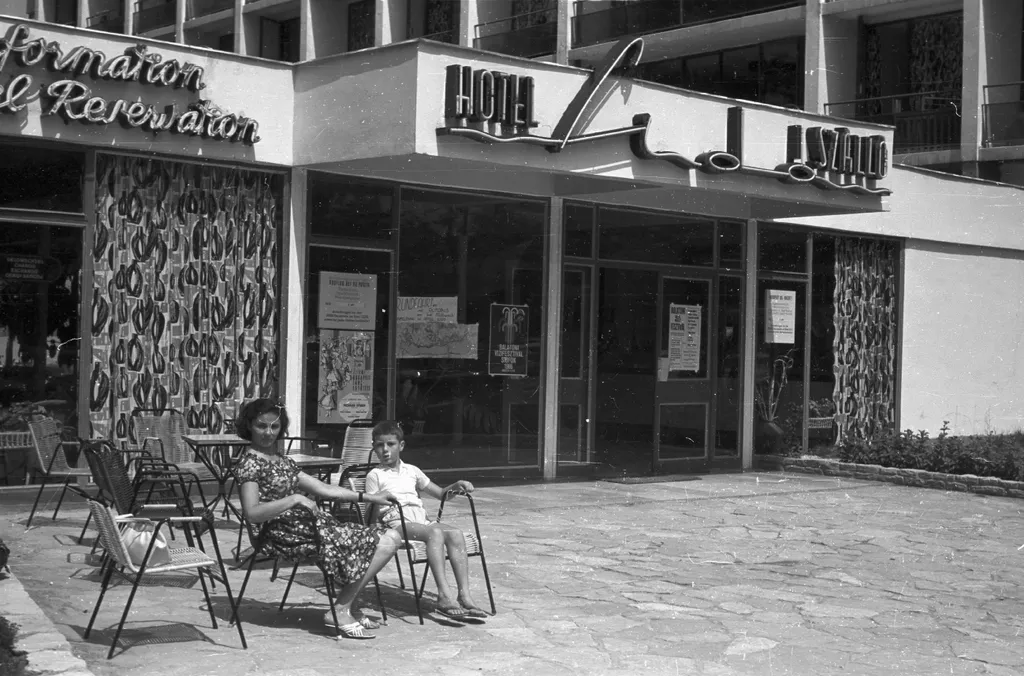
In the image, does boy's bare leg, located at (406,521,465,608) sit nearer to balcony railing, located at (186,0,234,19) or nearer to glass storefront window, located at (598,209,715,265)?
glass storefront window, located at (598,209,715,265)

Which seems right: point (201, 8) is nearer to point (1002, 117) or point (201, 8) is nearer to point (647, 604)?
point (1002, 117)

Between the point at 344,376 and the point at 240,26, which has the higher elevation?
the point at 240,26

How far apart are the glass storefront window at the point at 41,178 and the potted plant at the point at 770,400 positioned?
29.7ft

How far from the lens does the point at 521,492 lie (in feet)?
44.7

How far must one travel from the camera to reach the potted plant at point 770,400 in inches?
675

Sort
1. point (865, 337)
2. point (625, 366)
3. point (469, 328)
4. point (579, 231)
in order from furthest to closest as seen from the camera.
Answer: point (865, 337) → point (625, 366) → point (579, 231) → point (469, 328)

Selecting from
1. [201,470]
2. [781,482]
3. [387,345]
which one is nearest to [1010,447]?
[781,482]

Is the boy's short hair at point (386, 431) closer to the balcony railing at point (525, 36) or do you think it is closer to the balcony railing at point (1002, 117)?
the balcony railing at point (1002, 117)

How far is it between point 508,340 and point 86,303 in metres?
4.66

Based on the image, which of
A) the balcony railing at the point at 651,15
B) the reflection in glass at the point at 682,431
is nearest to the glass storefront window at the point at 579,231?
the reflection in glass at the point at 682,431

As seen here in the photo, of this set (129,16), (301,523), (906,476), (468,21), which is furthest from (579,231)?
(129,16)

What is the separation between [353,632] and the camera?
6816 millimetres

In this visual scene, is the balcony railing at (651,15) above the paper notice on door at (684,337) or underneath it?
above

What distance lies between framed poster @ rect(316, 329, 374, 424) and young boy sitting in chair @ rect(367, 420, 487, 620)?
544cm
